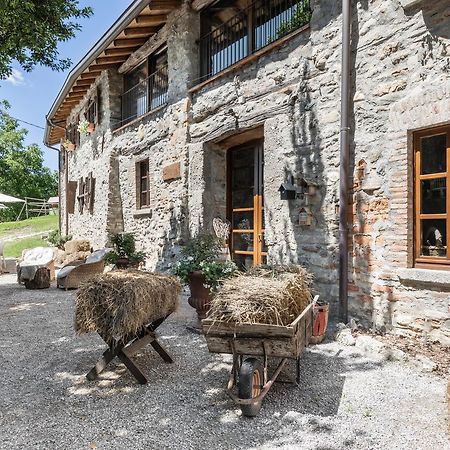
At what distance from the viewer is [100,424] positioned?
2.58 meters

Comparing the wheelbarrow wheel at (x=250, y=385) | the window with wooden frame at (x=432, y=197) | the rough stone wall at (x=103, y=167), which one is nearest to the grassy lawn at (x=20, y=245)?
the rough stone wall at (x=103, y=167)

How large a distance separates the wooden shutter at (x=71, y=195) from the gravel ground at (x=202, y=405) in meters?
10.9

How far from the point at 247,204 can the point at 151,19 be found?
468 cm

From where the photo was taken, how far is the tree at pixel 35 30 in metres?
5.81

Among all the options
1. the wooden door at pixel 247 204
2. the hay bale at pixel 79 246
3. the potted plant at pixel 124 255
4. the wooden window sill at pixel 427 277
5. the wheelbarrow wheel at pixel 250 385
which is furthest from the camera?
the hay bale at pixel 79 246

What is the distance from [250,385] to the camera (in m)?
2.64

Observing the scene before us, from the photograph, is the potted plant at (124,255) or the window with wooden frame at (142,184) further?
the window with wooden frame at (142,184)

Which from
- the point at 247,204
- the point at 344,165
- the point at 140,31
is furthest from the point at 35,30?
the point at 344,165

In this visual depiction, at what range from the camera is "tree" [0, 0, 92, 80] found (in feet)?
19.1

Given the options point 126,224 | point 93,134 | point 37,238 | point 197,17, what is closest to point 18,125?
point 37,238

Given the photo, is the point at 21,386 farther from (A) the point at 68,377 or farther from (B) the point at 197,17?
(B) the point at 197,17

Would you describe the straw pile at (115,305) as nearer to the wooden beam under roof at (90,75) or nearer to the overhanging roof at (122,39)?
the overhanging roof at (122,39)

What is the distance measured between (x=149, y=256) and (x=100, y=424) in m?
6.33

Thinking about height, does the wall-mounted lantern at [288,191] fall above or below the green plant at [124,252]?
above
